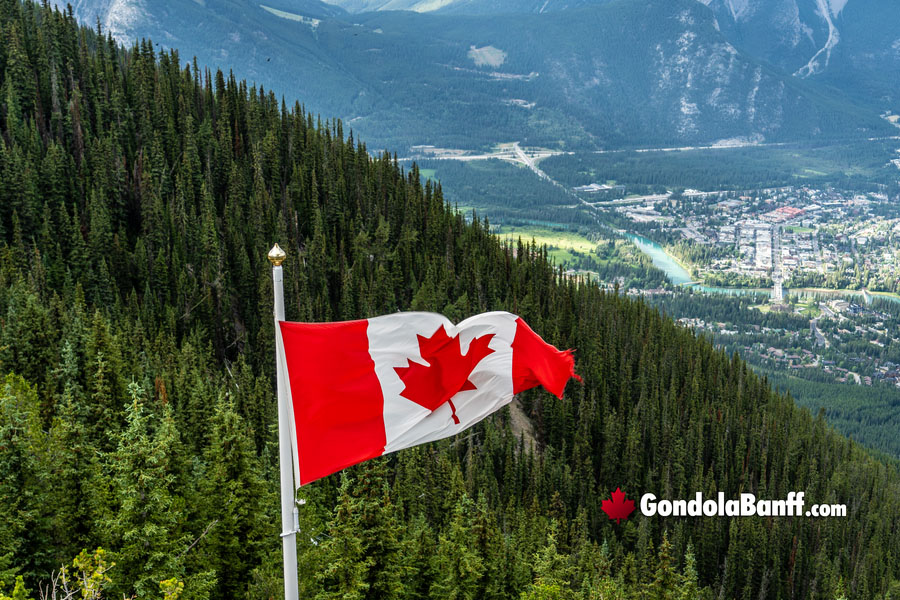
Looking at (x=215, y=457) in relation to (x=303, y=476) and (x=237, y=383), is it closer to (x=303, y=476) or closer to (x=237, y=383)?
(x=303, y=476)

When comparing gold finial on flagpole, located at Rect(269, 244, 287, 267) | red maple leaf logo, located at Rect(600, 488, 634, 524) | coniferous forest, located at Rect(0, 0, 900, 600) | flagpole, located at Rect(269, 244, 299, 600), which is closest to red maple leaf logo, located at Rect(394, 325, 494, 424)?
flagpole, located at Rect(269, 244, 299, 600)

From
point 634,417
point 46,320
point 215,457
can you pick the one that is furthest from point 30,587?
point 634,417

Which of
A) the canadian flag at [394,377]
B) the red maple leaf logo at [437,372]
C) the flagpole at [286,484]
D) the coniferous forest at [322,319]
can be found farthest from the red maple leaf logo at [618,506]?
the flagpole at [286,484]

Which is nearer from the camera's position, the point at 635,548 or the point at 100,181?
the point at 635,548

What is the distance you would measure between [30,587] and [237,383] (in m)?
72.2

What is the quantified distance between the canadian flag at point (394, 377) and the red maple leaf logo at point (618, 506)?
127 metres

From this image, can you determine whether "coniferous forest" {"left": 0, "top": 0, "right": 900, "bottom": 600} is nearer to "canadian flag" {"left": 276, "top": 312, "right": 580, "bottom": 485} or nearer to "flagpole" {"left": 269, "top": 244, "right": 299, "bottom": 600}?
"canadian flag" {"left": 276, "top": 312, "right": 580, "bottom": 485}

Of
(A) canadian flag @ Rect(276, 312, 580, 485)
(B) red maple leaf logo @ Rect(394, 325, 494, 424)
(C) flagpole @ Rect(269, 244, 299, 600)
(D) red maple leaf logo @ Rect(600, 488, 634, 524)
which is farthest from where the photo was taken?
(D) red maple leaf logo @ Rect(600, 488, 634, 524)

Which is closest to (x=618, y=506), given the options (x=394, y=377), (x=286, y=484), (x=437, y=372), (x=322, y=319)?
(x=322, y=319)

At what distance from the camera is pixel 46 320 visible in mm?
74750

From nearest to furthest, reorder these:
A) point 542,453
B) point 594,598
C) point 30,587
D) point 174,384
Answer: point 30,587 < point 594,598 < point 174,384 < point 542,453

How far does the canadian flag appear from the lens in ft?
70.3

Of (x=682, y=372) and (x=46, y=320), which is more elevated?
(x=46, y=320)

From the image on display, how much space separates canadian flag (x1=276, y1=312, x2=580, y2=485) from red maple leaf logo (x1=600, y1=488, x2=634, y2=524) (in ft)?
418
